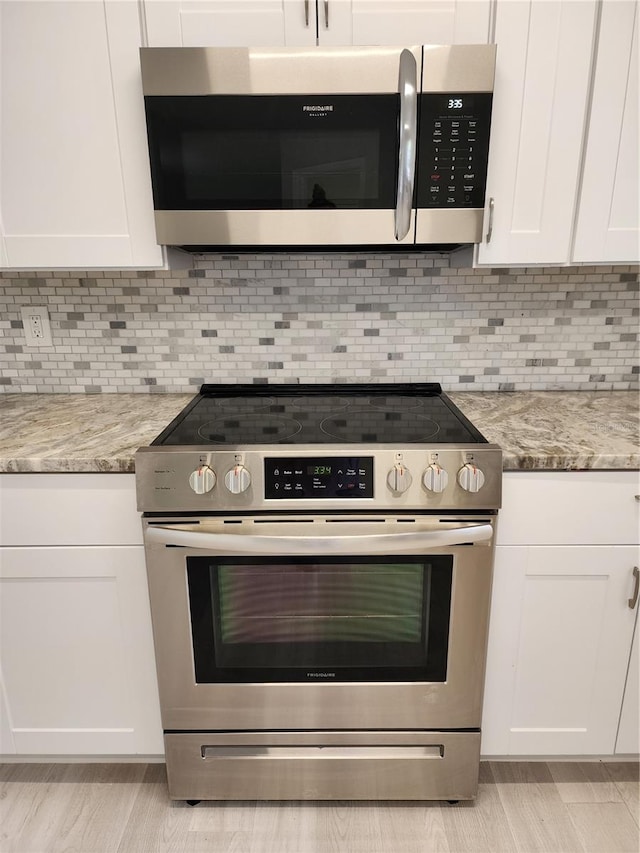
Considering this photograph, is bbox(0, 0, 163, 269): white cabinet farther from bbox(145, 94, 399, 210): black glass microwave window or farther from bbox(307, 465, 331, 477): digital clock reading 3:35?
bbox(307, 465, 331, 477): digital clock reading 3:35

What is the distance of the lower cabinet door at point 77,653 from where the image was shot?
136cm

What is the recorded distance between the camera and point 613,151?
1366 mm

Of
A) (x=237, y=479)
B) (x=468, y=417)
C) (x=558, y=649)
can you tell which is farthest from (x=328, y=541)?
(x=558, y=649)

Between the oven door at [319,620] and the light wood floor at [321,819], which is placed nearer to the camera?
the oven door at [319,620]

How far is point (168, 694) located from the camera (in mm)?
1378

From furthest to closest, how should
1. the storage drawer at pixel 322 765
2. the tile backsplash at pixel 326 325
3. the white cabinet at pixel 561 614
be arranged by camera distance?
the tile backsplash at pixel 326 325, the storage drawer at pixel 322 765, the white cabinet at pixel 561 614

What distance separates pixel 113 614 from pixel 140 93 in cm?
132

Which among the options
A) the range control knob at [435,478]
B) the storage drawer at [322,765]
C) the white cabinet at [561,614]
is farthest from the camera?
the storage drawer at [322,765]

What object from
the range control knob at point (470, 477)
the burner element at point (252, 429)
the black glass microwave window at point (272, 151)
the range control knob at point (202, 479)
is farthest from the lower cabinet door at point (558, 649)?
the black glass microwave window at point (272, 151)

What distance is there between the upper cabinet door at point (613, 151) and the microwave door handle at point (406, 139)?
463 millimetres

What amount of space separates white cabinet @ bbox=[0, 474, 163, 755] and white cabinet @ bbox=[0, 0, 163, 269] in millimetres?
641

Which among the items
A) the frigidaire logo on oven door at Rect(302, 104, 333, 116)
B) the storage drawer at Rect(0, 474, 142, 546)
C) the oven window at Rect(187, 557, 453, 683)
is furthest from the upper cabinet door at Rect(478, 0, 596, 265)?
the storage drawer at Rect(0, 474, 142, 546)

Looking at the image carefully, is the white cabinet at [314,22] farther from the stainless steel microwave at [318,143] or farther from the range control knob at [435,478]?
the range control knob at [435,478]

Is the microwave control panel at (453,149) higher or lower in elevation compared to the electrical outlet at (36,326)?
higher
